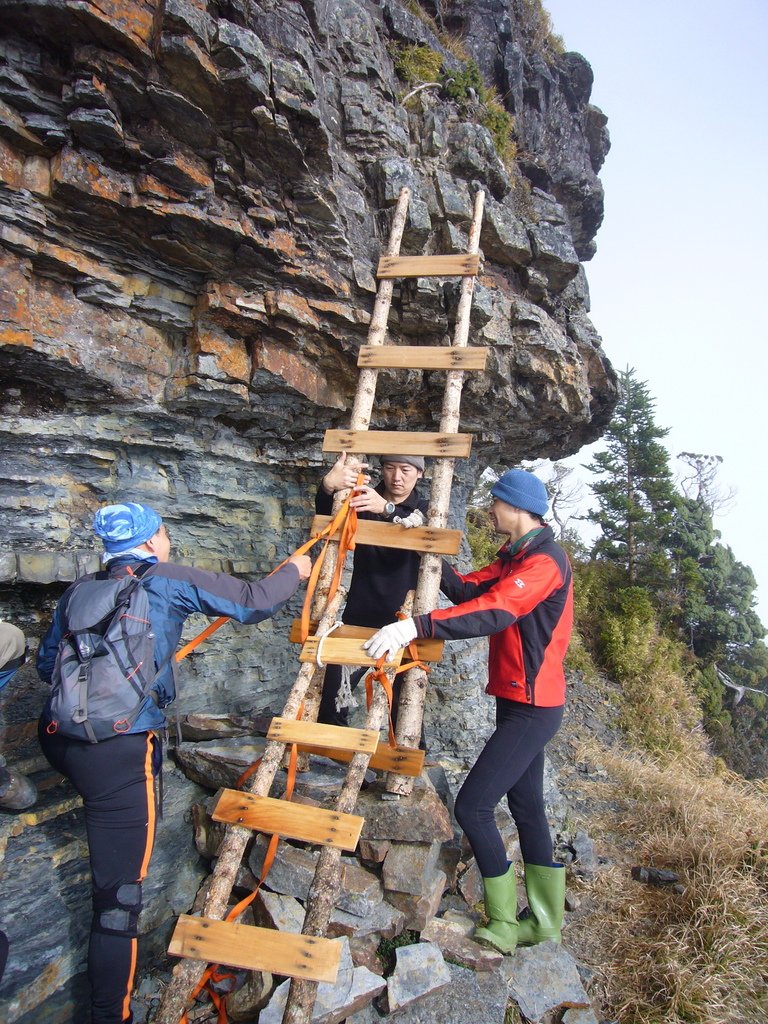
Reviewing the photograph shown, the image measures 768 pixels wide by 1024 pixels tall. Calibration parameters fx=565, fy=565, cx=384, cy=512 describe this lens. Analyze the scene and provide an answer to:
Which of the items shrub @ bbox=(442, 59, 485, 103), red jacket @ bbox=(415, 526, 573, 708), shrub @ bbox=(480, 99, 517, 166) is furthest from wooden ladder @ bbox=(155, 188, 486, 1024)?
shrub @ bbox=(480, 99, 517, 166)

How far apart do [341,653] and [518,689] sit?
1164 mm

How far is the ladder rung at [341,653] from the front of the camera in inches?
137

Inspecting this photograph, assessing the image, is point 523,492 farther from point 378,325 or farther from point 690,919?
point 690,919

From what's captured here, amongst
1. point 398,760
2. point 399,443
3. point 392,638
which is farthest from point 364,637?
point 399,443

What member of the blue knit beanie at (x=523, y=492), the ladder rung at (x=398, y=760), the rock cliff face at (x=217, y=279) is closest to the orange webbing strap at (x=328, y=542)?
the ladder rung at (x=398, y=760)

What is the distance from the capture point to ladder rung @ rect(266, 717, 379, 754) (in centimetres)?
326

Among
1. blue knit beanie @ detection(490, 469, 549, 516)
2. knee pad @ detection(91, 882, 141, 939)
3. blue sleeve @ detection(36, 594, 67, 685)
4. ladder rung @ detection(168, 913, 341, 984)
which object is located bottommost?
knee pad @ detection(91, 882, 141, 939)

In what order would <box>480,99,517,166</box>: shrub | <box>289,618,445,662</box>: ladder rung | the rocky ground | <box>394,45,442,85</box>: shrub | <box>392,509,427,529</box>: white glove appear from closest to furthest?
the rocky ground
<box>289,618,445,662</box>: ladder rung
<box>392,509,427,529</box>: white glove
<box>394,45,442,85</box>: shrub
<box>480,99,517,166</box>: shrub

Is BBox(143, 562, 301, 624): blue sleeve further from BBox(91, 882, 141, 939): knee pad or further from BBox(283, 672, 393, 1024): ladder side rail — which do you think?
BBox(91, 882, 141, 939): knee pad

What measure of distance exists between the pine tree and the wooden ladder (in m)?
16.7

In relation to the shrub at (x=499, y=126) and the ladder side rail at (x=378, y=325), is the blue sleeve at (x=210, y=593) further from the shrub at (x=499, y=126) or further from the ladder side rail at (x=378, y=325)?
the shrub at (x=499, y=126)

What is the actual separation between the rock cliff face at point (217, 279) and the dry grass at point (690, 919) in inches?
88.6

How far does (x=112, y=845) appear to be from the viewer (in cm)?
300

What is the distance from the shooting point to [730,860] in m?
4.60
